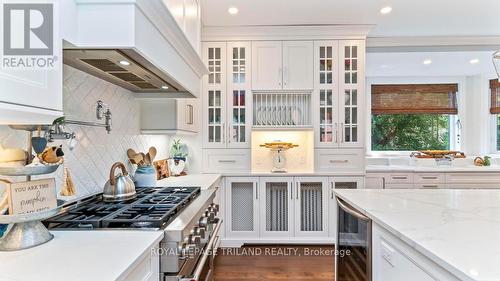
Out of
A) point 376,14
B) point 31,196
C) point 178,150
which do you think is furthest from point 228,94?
point 31,196

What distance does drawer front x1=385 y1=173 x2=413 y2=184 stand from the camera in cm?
397

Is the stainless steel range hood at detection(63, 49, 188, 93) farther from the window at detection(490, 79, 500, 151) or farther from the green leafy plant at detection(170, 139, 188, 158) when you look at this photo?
the window at detection(490, 79, 500, 151)

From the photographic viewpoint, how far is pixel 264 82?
3.38 m

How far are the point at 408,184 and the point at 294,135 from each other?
5.85 feet

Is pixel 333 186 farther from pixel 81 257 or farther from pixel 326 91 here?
pixel 81 257

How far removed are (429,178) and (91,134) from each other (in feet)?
13.5

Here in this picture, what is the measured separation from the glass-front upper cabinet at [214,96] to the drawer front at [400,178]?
2.38 m

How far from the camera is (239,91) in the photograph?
11.2 feet

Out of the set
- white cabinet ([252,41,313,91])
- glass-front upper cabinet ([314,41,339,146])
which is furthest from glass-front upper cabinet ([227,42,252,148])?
glass-front upper cabinet ([314,41,339,146])

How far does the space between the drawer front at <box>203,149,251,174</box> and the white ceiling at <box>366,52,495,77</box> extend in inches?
85.7

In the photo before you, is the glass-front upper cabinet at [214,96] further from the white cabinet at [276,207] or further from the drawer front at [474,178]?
the drawer front at [474,178]

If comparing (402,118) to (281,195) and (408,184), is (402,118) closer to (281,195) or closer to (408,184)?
(408,184)

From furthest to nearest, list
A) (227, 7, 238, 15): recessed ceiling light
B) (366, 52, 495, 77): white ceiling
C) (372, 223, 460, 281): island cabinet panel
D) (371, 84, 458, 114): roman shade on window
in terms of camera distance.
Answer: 1. (371, 84, 458, 114): roman shade on window
2. (366, 52, 495, 77): white ceiling
3. (227, 7, 238, 15): recessed ceiling light
4. (372, 223, 460, 281): island cabinet panel

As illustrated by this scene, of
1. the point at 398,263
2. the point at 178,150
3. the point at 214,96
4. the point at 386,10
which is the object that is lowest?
the point at 398,263
